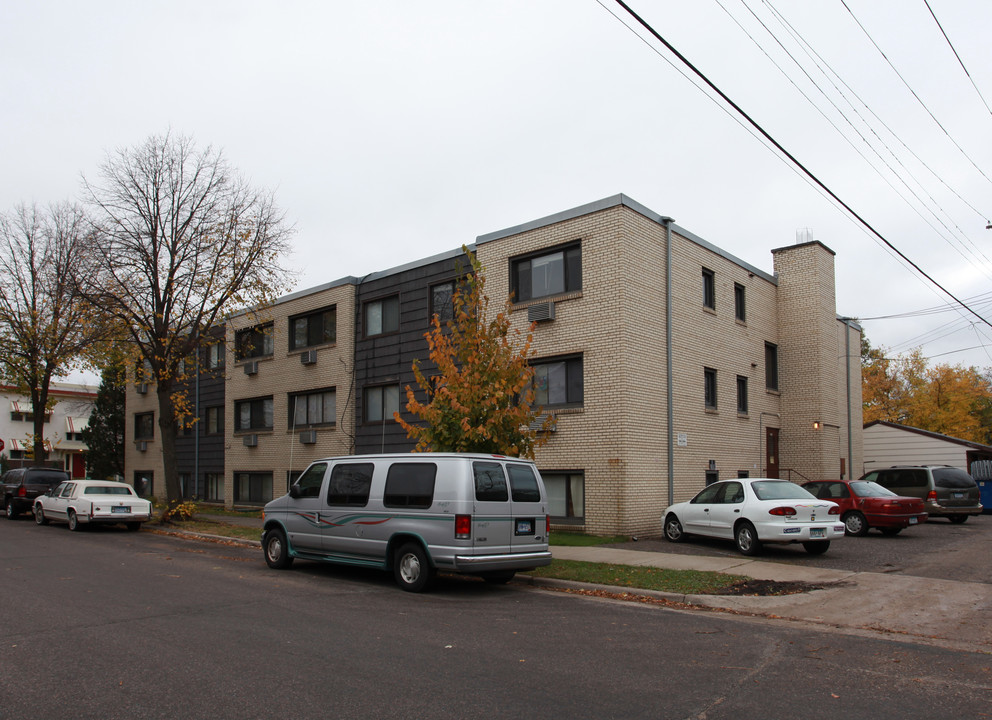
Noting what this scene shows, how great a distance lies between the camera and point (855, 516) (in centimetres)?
1872

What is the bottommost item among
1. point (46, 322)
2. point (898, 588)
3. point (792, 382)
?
point (898, 588)

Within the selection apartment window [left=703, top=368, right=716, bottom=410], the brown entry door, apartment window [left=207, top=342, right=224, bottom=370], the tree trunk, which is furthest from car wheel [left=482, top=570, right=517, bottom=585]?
apartment window [left=207, top=342, right=224, bottom=370]

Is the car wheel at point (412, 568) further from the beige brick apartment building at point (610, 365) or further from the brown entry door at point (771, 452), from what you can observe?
the brown entry door at point (771, 452)

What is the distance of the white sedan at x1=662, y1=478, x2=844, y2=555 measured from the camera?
1435cm

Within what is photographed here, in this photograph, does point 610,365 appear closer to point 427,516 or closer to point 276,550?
point 427,516

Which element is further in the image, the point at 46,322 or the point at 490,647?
the point at 46,322

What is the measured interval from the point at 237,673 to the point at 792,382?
22.1 m

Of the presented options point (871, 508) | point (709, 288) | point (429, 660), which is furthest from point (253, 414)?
point (429, 660)

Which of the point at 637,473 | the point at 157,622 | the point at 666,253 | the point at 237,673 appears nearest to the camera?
the point at 237,673

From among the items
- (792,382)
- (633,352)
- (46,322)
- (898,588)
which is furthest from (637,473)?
(46,322)

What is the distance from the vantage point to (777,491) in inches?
591

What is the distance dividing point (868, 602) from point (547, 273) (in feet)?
39.6

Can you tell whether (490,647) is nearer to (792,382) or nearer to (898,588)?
(898,588)

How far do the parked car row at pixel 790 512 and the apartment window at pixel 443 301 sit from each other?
28.5 feet
